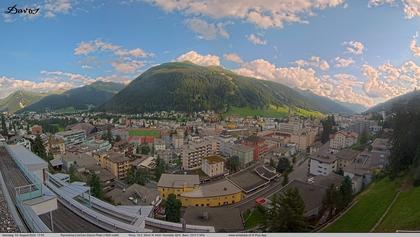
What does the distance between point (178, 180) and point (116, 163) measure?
9.47 ft

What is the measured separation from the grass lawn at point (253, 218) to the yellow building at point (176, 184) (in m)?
0.84

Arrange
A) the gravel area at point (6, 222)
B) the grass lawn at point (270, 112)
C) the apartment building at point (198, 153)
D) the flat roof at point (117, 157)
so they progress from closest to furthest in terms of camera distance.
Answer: the gravel area at point (6, 222)
the apartment building at point (198, 153)
the grass lawn at point (270, 112)
the flat roof at point (117, 157)

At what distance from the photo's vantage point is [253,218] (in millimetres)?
3832

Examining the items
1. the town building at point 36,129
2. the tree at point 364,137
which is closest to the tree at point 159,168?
the tree at point 364,137

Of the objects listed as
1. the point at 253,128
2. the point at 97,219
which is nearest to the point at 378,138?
the point at 253,128

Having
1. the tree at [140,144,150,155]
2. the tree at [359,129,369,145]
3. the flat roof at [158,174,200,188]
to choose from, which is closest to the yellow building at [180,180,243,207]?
the flat roof at [158,174,200,188]

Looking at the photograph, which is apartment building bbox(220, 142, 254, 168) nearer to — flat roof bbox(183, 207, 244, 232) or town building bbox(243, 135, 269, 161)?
town building bbox(243, 135, 269, 161)

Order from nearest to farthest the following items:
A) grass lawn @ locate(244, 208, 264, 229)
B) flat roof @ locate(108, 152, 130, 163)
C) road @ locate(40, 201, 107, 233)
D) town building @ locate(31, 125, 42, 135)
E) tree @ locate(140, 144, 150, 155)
Answer: road @ locate(40, 201, 107, 233) → grass lawn @ locate(244, 208, 264, 229) → tree @ locate(140, 144, 150, 155) → flat roof @ locate(108, 152, 130, 163) → town building @ locate(31, 125, 42, 135)

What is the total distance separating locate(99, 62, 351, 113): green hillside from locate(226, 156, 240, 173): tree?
32.8 inches

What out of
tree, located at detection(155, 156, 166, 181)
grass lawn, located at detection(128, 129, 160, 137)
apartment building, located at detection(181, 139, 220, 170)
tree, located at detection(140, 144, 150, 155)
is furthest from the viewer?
grass lawn, located at detection(128, 129, 160, 137)

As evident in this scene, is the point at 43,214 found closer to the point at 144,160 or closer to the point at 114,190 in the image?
the point at 114,190

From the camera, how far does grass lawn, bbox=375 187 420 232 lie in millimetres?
2627

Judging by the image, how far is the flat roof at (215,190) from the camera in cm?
407

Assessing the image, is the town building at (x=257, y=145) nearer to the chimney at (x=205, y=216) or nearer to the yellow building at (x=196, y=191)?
the yellow building at (x=196, y=191)
